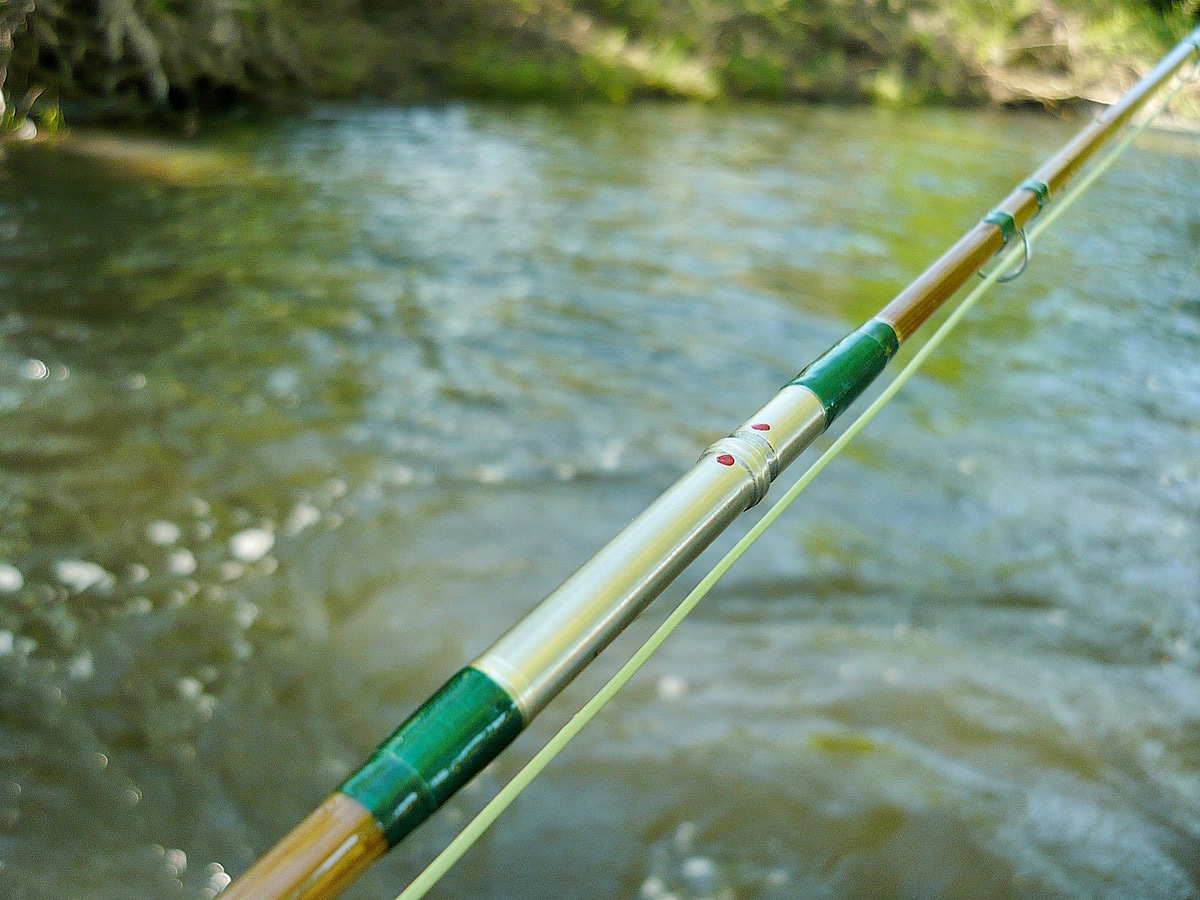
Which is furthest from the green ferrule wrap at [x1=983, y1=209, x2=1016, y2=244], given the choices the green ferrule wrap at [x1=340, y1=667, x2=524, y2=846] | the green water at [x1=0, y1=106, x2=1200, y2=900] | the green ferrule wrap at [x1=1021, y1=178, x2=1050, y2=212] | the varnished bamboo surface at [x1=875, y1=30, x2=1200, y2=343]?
the green ferrule wrap at [x1=340, y1=667, x2=524, y2=846]

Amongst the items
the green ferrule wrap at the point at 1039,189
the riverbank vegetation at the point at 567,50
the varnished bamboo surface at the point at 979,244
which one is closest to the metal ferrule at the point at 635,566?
the varnished bamboo surface at the point at 979,244

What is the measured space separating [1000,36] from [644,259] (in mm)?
11036

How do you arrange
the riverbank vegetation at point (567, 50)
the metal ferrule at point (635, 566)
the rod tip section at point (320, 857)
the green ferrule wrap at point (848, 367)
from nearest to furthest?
the rod tip section at point (320, 857) < the metal ferrule at point (635, 566) < the green ferrule wrap at point (848, 367) < the riverbank vegetation at point (567, 50)

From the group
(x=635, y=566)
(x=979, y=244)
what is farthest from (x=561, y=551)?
(x=635, y=566)

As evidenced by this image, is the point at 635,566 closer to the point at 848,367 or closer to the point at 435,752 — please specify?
the point at 435,752

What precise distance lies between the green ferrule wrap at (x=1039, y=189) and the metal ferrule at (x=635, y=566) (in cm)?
123

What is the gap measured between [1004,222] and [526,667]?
1547 millimetres

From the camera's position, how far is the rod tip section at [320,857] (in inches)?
26.3

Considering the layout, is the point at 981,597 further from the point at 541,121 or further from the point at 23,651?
the point at 541,121

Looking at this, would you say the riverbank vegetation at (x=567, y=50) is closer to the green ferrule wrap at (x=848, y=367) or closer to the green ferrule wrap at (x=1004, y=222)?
the green ferrule wrap at (x=1004, y=222)

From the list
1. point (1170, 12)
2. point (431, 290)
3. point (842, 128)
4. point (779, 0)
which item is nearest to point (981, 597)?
point (431, 290)

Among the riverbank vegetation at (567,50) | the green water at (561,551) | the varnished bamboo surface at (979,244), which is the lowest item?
the green water at (561,551)

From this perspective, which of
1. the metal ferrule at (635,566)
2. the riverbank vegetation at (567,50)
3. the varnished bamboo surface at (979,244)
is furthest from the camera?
the riverbank vegetation at (567,50)

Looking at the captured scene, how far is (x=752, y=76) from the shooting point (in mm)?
12406
